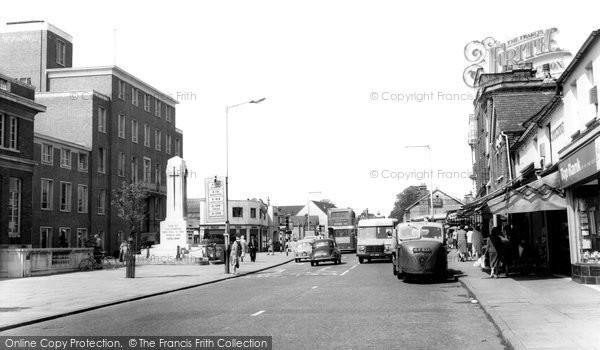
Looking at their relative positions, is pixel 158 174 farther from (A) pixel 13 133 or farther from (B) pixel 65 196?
Answer: (A) pixel 13 133

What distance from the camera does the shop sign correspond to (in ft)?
45.6

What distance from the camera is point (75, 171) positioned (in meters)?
48.3

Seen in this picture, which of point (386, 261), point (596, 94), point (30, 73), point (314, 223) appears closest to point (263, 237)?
point (314, 223)

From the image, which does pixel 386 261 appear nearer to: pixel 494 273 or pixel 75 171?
pixel 494 273

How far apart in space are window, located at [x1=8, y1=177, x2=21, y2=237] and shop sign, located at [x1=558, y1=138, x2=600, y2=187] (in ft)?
88.5

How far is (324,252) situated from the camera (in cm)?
3575

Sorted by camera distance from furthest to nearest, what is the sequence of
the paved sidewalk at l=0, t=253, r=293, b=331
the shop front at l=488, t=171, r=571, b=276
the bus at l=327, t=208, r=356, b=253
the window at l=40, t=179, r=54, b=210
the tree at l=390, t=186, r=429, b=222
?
the tree at l=390, t=186, r=429, b=222, the bus at l=327, t=208, r=356, b=253, the window at l=40, t=179, r=54, b=210, the shop front at l=488, t=171, r=571, b=276, the paved sidewalk at l=0, t=253, r=293, b=331

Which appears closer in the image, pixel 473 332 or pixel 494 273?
pixel 473 332

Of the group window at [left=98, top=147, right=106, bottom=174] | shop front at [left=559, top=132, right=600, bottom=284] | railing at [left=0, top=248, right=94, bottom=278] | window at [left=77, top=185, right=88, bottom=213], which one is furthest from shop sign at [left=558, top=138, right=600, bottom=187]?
window at [left=98, top=147, right=106, bottom=174]

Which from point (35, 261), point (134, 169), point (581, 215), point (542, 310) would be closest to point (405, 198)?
point (134, 169)

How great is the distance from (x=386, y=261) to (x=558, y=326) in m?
28.1

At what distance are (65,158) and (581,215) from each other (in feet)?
131

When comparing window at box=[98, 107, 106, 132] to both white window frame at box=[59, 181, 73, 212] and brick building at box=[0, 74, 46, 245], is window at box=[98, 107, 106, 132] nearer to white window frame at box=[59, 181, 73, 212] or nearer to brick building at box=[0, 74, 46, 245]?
white window frame at box=[59, 181, 73, 212]

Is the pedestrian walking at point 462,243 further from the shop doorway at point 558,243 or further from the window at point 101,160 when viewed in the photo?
the window at point 101,160
